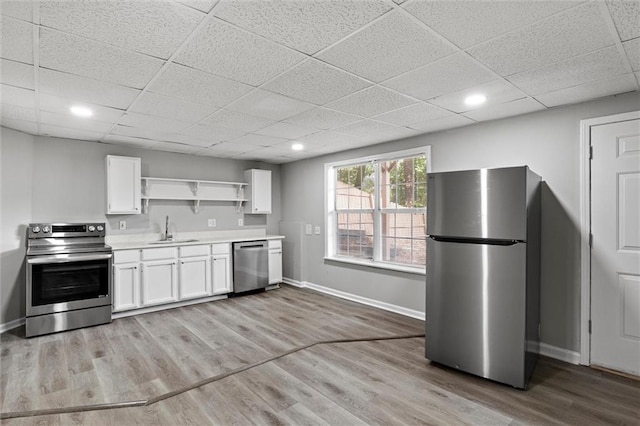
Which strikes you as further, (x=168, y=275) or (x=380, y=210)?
(x=380, y=210)

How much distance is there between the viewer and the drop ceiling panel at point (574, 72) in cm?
210

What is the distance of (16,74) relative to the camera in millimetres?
2285

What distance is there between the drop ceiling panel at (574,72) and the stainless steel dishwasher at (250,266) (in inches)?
165

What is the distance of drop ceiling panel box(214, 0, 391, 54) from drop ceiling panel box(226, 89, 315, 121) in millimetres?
901

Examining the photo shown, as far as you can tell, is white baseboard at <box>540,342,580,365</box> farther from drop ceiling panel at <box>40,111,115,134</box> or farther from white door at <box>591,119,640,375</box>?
drop ceiling panel at <box>40,111,115,134</box>

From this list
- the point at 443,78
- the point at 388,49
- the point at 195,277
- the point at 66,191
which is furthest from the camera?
the point at 195,277

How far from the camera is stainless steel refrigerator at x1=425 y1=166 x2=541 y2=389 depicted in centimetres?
251

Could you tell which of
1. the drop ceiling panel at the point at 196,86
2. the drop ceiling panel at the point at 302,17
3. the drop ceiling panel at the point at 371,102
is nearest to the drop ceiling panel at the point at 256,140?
the drop ceiling panel at the point at 196,86

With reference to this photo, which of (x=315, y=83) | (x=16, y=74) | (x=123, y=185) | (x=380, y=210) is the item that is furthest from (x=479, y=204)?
(x=123, y=185)

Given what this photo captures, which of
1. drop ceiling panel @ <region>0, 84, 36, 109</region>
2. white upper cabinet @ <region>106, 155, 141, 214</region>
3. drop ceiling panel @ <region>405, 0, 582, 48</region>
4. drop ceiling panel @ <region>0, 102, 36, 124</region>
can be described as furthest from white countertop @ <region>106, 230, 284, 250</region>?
drop ceiling panel @ <region>405, 0, 582, 48</region>

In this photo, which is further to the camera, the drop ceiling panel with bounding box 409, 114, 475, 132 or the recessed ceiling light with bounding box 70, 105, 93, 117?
the drop ceiling panel with bounding box 409, 114, 475, 132

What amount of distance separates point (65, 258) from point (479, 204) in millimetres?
4326

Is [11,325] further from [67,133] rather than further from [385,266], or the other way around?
[385,266]

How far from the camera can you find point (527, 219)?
99.0 inches
